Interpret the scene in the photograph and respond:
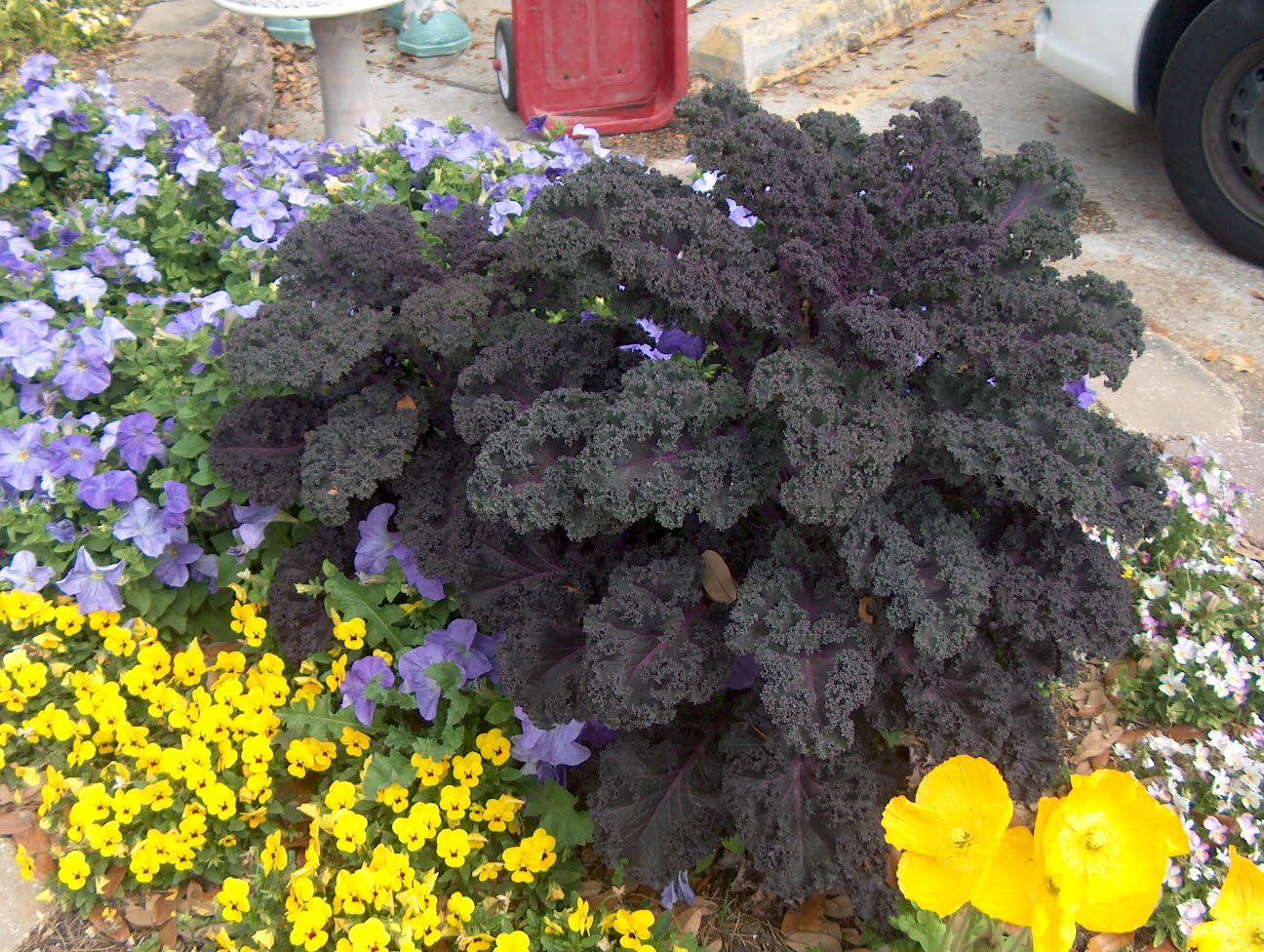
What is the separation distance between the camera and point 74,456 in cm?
245

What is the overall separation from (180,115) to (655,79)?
288cm

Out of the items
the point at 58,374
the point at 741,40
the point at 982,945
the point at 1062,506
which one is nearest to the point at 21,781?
the point at 58,374

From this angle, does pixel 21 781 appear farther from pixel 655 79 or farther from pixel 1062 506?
pixel 655 79

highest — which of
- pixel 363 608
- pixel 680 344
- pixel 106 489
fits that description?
pixel 680 344

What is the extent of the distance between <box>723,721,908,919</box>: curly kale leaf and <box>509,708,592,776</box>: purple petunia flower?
0.37m

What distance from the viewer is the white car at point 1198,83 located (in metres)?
4.07

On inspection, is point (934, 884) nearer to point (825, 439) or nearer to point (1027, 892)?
point (1027, 892)

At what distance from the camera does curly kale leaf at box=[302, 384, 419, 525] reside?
6.23ft

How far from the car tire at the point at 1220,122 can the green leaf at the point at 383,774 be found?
163 inches

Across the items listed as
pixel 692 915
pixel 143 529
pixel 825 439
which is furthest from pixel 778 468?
pixel 143 529

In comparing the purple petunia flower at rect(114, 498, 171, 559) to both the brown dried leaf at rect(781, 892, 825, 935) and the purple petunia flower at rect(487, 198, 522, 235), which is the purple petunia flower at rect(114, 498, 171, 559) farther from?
the brown dried leaf at rect(781, 892, 825, 935)

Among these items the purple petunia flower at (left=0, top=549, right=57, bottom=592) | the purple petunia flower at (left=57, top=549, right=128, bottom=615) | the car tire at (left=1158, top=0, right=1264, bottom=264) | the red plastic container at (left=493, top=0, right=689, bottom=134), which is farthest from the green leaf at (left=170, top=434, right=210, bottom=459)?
the car tire at (left=1158, top=0, right=1264, bottom=264)

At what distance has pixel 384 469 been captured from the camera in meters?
1.94

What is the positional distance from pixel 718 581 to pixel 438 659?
72 cm
